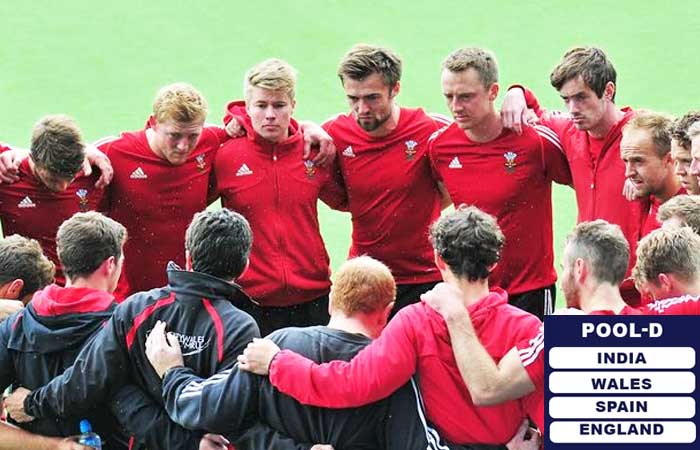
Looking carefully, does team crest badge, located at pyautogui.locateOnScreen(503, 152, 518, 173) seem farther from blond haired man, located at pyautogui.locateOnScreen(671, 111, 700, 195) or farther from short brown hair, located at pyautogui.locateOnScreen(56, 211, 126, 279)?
short brown hair, located at pyautogui.locateOnScreen(56, 211, 126, 279)

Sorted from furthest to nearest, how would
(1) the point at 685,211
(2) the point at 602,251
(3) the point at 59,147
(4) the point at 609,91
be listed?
(4) the point at 609,91, (3) the point at 59,147, (1) the point at 685,211, (2) the point at 602,251

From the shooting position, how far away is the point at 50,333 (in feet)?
19.1

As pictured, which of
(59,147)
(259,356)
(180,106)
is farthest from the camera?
(180,106)

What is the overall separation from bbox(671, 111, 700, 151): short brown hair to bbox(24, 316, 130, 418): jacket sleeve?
3092 millimetres

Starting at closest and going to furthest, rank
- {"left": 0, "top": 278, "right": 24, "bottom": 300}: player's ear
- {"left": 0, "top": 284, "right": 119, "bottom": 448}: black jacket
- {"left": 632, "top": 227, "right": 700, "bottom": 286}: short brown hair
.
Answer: {"left": 632, "top": 227, "right": 700, "bottom": 286}: short brown hair < {"left": 0, "top": 284, "right": 119, "bottom": 448}: black jacket < {"left": 0, "top": 278, "right": 24, "bottom": 300}: player's ear

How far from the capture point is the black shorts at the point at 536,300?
7.79 meters

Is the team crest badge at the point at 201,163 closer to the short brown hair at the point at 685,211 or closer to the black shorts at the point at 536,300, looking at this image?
the black shorts at the point at 536,300

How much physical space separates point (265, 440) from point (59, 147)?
253cm

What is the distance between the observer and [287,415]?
214 inches

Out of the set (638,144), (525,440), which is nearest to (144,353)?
(525,440)

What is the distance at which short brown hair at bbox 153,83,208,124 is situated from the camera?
7.50 meters

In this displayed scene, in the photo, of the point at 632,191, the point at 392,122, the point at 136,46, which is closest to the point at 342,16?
the point at 136,46

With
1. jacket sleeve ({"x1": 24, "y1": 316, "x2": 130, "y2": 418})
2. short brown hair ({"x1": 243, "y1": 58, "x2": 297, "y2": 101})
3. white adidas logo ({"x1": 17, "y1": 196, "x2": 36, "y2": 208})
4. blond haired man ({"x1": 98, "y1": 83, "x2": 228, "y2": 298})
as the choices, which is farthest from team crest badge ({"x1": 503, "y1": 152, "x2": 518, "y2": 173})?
jacket sleeve ({"x1": 24, "y1": 316, "x2": 130, "y2": 418})

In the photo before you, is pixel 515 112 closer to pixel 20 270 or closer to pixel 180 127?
pixel 180 127
